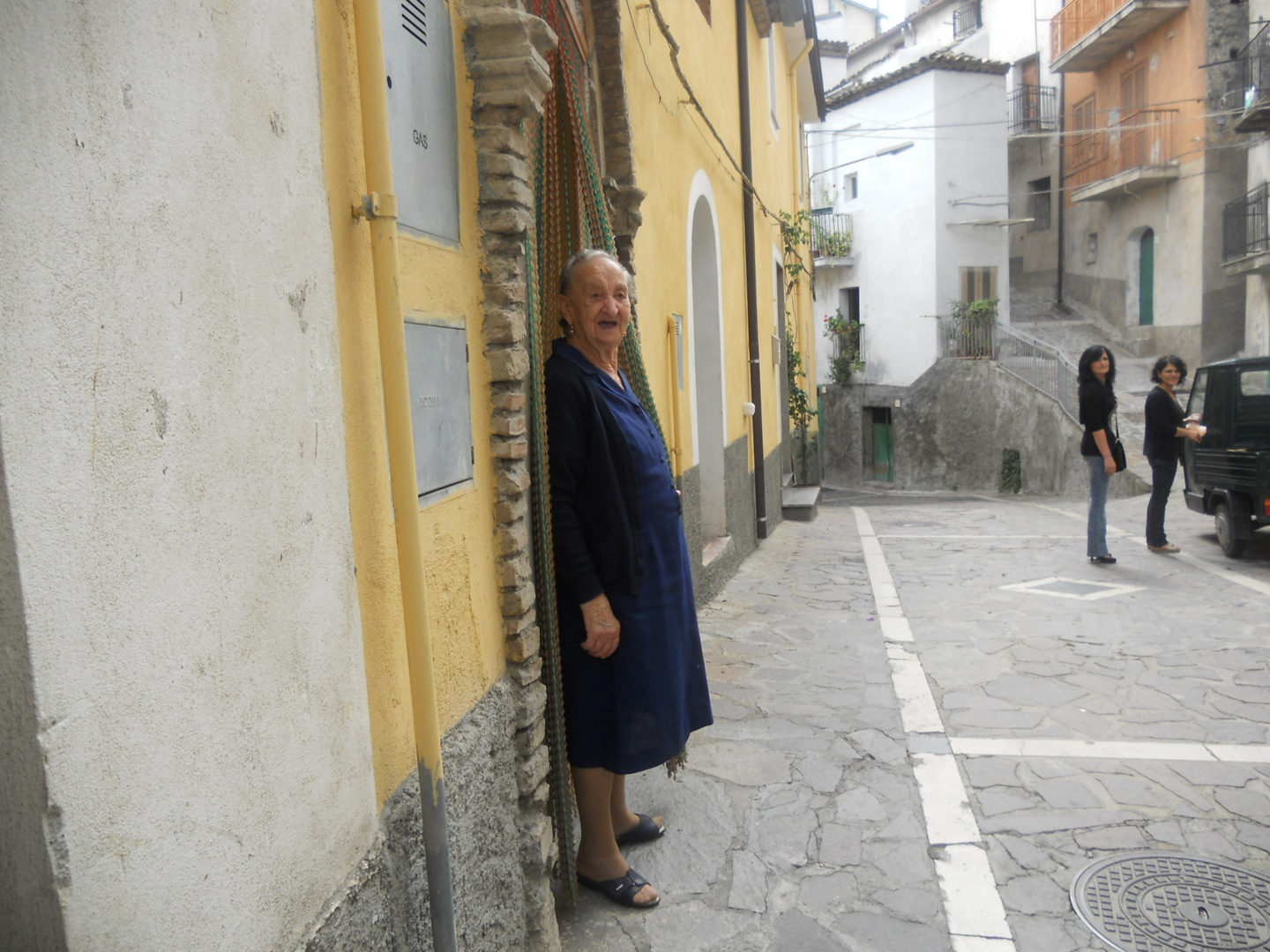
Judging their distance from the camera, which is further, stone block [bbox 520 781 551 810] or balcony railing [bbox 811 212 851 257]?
balcony railing [bbox 811 212 851 257]

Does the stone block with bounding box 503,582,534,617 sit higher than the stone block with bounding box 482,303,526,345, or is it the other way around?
the stone block with bounding box 482,303,526,345

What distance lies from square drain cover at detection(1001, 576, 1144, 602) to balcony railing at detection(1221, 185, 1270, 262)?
12531 mm

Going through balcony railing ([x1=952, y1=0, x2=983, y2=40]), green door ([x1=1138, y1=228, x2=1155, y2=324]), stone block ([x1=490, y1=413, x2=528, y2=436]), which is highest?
balcony railing ([x1=952, y1=0, x2=983, y2=40])

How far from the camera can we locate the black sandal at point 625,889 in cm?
291

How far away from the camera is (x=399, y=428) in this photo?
1.84 m

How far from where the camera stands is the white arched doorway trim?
706cm

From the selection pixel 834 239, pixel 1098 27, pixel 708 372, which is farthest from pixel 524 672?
pixel 834 239

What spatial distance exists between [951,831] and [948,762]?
611 millimetres

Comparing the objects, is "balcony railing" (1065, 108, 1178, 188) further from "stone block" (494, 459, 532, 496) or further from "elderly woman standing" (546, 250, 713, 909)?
"stone block" (494, 459, 532, 496)

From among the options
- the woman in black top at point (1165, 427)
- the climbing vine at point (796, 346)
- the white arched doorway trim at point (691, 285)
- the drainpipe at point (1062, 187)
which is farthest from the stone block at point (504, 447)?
the drainpipe at point (1062, 187)

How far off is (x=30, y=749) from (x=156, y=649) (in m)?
0.18

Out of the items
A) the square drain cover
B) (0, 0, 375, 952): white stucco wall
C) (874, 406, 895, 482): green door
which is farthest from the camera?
(874, 406, 895, 482): green door

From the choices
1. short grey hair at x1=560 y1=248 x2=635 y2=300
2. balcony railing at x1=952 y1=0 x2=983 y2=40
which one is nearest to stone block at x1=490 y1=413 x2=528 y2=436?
short grey hair at x1=560 y1=248 x2=635 y2=300

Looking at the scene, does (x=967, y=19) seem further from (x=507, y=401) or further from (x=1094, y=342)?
(x=507, y=401)
